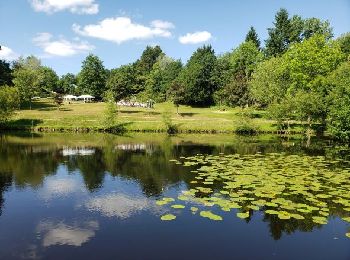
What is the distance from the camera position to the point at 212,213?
22938mm

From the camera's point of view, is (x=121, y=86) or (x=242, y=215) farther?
(x=121, y=86)

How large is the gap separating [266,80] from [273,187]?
61982 mm

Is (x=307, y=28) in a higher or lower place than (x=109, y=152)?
higher

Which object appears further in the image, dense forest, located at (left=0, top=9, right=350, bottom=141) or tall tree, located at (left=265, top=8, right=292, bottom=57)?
tall tree, located at (left=265, top=8, right=292, bottom=57)

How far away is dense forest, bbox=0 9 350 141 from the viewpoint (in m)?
72.8

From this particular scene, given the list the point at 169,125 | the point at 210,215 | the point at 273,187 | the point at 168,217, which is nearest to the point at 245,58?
the point at 169,125

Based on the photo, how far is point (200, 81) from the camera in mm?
110562

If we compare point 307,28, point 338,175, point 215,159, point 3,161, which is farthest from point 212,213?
point 307,28

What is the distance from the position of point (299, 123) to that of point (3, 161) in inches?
2519

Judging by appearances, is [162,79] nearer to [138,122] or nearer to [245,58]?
[245,58]

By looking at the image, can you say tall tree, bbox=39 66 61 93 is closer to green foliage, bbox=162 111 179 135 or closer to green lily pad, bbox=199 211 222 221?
green foliage, bbox=162 111 179 135

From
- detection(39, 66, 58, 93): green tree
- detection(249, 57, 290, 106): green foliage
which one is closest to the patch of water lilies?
detection(249, 57, 290, 106): green foliage

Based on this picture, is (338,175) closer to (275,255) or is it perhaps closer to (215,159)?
(215,159)

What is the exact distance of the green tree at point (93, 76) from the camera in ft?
409
